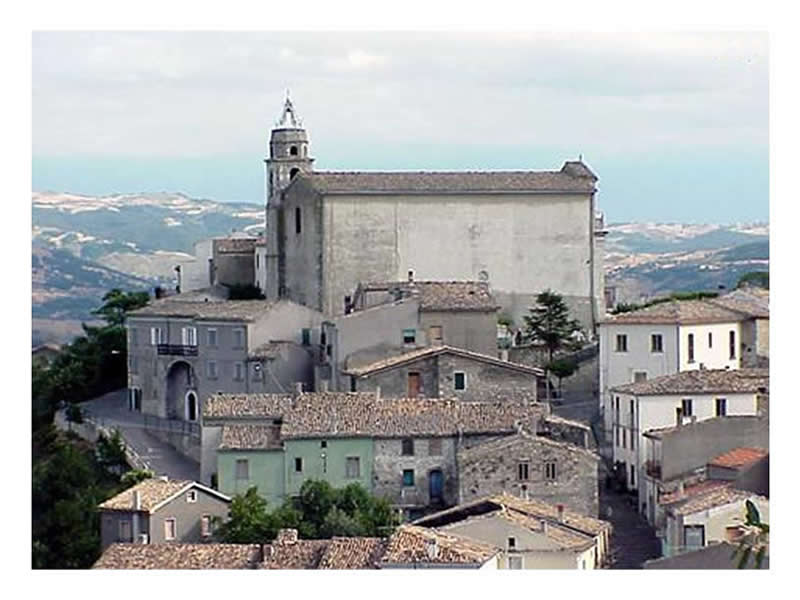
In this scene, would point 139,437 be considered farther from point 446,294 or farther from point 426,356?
point 426,356

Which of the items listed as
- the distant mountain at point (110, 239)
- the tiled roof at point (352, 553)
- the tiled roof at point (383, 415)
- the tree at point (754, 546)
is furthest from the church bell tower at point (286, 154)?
the tree at point (754, 546)

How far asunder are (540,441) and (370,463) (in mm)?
1551

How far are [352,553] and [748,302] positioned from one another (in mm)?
8887

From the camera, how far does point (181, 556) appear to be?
1683 cm

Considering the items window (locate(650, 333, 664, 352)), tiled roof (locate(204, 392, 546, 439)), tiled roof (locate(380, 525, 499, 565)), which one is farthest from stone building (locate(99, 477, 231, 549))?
window (locate(650, 333, 664, 352))

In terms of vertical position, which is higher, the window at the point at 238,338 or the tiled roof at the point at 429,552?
the window at the point at 238,338

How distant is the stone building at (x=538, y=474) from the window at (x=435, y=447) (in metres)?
0.52

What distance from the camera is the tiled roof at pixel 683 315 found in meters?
22.5

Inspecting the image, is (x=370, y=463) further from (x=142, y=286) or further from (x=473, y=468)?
(x=142, y=286)

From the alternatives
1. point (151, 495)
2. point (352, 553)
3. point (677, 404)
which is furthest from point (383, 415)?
point (352, 553)

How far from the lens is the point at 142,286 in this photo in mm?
30594

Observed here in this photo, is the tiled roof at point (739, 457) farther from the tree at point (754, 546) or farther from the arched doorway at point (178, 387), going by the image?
the tree at point (754, 546)
